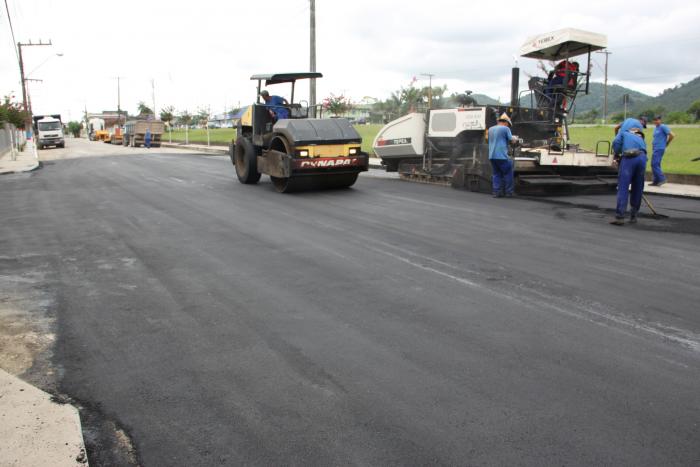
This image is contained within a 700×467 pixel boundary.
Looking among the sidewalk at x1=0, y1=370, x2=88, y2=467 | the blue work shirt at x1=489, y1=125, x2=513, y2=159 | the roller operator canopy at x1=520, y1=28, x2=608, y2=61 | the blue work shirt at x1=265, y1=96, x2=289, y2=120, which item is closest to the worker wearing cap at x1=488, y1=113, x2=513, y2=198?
the blue work shirt at x1=489, y1=125, x2=513, y2=159

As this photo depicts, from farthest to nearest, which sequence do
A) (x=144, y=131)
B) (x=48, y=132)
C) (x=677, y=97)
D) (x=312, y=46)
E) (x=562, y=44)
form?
(x=677, y=97)
(x=48, y=132)
(x=144, y=131)
(x=312, y=46)
(x=562, y=44)

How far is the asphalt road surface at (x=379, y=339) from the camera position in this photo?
9.87ft

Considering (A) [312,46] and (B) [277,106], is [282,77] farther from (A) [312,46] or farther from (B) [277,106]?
(A) [312,46]

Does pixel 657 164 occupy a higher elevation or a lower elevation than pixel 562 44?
lower

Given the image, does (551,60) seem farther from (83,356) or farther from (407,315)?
(83,356)

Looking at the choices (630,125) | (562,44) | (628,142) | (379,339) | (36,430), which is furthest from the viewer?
(562,44)

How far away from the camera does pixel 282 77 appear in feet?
46.7

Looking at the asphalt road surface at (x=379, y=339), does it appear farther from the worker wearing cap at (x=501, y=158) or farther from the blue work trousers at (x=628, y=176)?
the worker wearing cap at (x=501, y=158)

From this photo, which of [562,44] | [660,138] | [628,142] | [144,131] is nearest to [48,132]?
[144,131]

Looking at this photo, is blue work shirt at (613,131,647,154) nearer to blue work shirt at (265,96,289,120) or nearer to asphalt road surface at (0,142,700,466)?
asphalt road surface at (0,142,700,466)

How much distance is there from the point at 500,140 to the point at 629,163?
3274 millimetres

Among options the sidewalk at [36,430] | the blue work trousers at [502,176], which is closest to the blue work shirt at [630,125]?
the blue work trousers at [502,176]

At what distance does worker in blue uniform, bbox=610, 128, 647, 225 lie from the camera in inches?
357

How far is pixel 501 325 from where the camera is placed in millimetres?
4590
